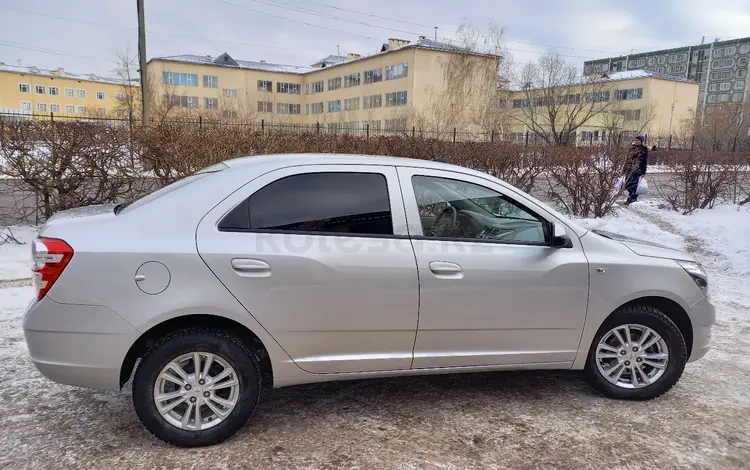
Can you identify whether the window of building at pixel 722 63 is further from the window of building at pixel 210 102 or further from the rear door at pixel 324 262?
the rear door at pixel 324 262

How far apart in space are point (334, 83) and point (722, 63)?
302ft

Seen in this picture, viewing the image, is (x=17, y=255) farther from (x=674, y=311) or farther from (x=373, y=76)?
(x=373, y=76)

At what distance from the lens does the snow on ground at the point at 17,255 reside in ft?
21.1

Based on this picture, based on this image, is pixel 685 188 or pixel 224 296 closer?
pixel 224 296

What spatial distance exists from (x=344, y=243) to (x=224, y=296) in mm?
744

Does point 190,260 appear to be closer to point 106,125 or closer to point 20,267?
point 20,267

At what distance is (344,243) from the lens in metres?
3.13

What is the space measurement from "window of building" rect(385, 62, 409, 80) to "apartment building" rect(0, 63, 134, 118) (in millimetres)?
45953

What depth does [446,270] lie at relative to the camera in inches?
127

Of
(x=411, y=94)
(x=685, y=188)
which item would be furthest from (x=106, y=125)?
(x=411, y=94)

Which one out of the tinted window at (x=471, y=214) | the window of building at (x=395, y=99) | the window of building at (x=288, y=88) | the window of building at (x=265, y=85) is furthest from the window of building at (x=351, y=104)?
the tinted window at (x=471, y=214)

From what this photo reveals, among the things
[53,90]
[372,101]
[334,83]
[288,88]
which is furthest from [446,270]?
[53,90]

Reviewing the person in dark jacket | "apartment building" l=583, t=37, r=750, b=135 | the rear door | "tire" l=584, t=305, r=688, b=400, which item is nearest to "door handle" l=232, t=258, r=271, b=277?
the rear door

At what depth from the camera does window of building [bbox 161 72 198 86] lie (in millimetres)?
70438
